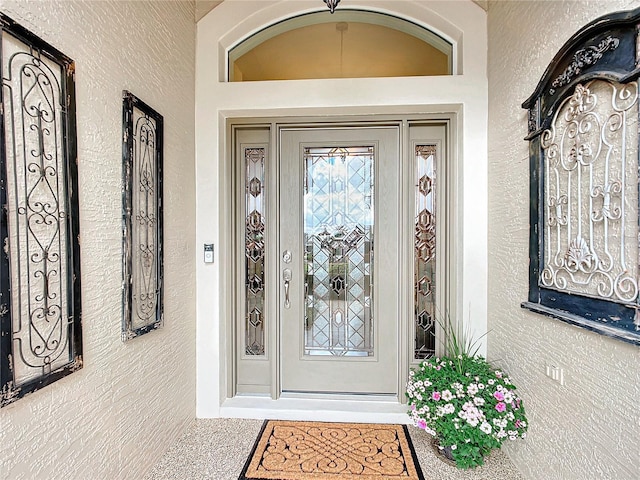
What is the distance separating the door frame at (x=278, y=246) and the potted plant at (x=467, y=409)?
50 centimetres

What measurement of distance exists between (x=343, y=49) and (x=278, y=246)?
1545 millimetres

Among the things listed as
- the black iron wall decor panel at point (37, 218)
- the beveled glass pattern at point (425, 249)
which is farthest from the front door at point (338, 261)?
the black iron wall decor panel at point (37, 218)

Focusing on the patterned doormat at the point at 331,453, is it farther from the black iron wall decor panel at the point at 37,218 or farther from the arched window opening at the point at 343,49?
the arched window opening at the point at 343,49

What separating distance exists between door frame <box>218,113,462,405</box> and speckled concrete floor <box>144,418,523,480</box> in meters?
0.26

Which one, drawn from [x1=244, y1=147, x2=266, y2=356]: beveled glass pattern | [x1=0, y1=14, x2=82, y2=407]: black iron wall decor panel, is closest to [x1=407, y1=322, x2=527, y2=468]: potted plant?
[x1=244, y1=147, x2=266, y2=356]: beveled glass pattern

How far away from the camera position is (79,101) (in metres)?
1.29

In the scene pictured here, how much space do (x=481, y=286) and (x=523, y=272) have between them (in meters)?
0.43

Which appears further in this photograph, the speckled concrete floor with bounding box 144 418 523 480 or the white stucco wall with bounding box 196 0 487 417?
the white stucco wall with bounding box 196 0 487 417

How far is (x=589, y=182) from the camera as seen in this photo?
4.29 ft

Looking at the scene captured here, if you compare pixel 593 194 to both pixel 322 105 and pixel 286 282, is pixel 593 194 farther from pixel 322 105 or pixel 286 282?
pixel 286 282

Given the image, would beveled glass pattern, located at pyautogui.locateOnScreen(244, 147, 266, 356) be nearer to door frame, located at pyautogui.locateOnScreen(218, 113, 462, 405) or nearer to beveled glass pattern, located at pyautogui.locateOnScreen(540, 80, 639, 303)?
door frame, located at pyautogui.locateOnScreen(218, 113, 462, 405)

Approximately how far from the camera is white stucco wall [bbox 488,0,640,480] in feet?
3.88

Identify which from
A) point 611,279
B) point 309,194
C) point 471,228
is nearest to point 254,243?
point 309,194

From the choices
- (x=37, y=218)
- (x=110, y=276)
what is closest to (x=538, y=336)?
(x=110, y=276)
